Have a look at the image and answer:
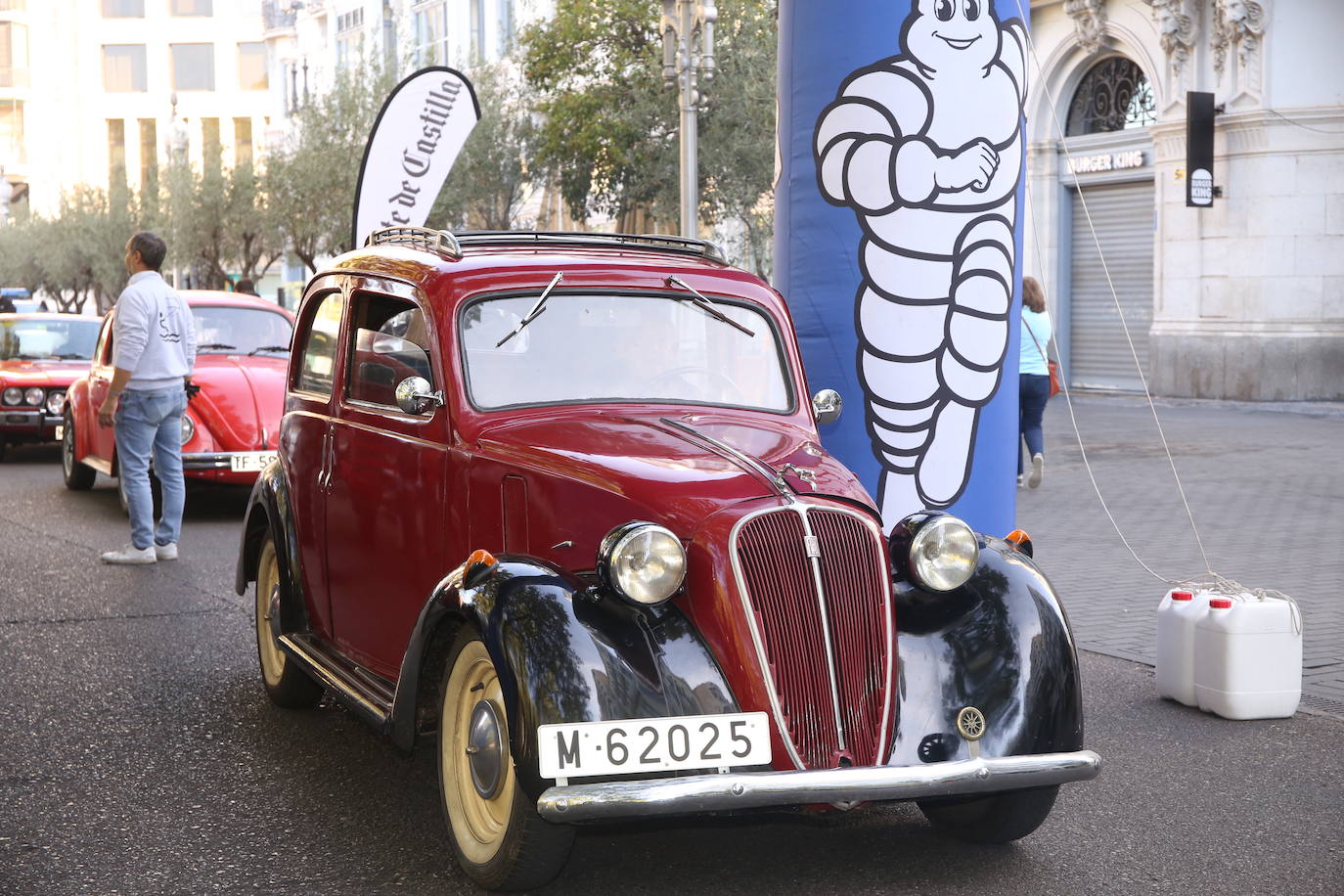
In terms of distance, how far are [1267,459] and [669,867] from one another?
12.7 metres

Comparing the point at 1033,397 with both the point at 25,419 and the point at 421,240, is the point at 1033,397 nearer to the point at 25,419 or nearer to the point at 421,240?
the point at 421,240

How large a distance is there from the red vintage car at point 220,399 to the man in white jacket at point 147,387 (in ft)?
3.98

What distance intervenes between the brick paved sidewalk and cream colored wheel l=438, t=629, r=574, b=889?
A: 351cm

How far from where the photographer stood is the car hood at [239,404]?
1230 cm

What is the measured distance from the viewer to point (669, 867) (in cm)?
465

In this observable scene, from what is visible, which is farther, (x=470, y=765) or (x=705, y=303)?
(x=705, y=303)

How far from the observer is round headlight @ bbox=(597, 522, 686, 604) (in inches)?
169

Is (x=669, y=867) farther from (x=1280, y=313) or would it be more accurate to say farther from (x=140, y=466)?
(x=1280, y=313)

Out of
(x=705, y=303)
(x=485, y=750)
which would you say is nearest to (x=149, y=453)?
(x=705, y=303)

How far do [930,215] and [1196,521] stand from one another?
5.07 meters

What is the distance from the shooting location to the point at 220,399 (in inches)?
490

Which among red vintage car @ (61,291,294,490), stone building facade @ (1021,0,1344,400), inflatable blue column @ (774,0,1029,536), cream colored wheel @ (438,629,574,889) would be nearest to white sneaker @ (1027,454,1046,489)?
red vintage car @ (61,291,294,490)

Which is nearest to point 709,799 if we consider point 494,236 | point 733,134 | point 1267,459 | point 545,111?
point 494,236

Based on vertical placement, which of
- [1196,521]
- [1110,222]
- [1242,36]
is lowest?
[1196,521]
